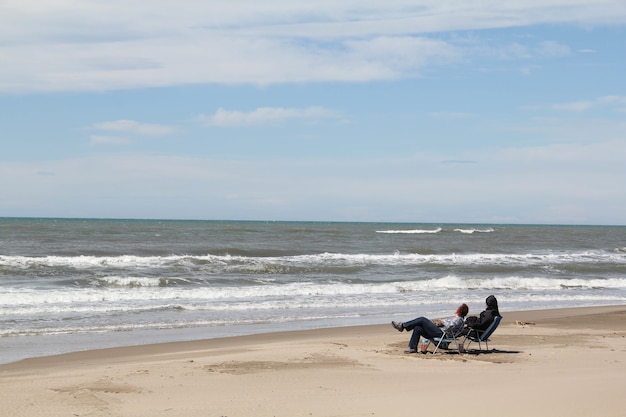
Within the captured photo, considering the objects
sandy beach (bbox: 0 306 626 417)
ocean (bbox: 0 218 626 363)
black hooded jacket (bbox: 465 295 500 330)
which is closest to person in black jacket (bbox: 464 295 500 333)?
black hooded jacket (bbox: 465 295 500 330)

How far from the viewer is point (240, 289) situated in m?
21.8

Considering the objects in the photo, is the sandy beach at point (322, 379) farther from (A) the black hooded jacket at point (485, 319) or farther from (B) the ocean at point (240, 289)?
(B) the ocean at point (240, 289)

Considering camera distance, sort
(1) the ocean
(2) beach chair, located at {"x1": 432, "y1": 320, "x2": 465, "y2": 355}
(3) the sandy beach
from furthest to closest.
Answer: (1) the ocean → (2) beach chair, located at {"x1": 432, "y1": 320, "x2": 465, "y2": 355} → (3) the sandy beach

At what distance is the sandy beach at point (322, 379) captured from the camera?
7.32 metres

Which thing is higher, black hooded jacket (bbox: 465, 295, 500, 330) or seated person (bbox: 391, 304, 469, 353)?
black hooded jacket (bbox: 465, 295, 500, 330)

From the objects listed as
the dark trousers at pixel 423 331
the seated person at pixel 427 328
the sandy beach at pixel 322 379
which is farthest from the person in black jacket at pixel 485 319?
the dark trousers at pixel 423 331

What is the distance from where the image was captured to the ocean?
14297 millimetres

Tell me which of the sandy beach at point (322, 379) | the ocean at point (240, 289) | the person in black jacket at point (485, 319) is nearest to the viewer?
the sandy beach at point (322, 379)

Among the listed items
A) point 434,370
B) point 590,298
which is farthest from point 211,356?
point 590,298

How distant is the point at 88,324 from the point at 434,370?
24.6 ft

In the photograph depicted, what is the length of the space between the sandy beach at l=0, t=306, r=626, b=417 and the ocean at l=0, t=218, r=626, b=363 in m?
2.02

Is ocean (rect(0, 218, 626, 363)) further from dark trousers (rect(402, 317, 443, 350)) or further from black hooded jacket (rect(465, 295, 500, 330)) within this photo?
black hooded jacket (rect(465, 295, 500, 330))

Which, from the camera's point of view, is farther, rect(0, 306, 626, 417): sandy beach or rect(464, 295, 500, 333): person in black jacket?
rect(464, 295, 500, 333): person in black jacket

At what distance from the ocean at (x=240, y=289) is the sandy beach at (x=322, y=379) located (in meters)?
2.02
